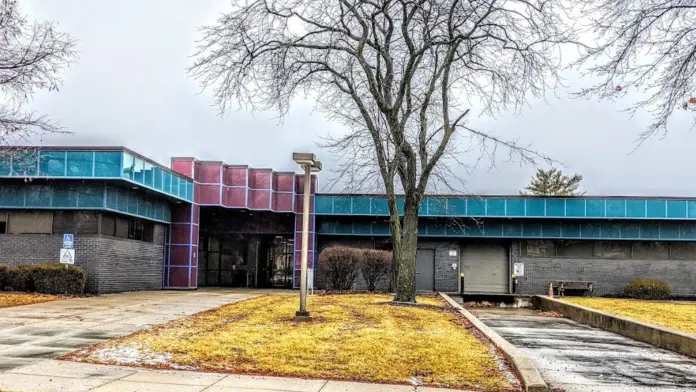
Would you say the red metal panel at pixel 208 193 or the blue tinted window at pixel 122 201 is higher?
the red metal panel at pixel 208 193

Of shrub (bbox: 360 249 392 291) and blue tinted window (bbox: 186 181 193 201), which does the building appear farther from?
shrub (bbox: 360 249 392 291)

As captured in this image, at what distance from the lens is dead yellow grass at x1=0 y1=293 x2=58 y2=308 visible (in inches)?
726

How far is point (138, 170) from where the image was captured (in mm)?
24344

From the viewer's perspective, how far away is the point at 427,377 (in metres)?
8.63

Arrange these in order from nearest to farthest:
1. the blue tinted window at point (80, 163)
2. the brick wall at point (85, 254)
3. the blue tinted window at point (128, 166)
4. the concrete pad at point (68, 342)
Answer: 1. the concrete pad at point (68, 342)
2. the blue tinted window at point (80, 163)
3. the blue tinted window at point (128, 166)
4. the brick wall at point (85, 254)

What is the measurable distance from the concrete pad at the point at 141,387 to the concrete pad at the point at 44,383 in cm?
16

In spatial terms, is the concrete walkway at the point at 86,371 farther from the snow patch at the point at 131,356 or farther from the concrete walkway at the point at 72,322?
the snow patch at the point at 131,356

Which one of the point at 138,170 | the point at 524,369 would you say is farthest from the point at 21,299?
the point at 524,369

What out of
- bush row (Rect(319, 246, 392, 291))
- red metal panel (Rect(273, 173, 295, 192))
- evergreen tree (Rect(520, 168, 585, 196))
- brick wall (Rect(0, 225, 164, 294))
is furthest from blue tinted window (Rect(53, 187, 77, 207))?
evergreen tree (Rect(520, 168, 585, 196))

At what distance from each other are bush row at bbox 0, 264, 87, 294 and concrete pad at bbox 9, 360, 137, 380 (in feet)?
47.7

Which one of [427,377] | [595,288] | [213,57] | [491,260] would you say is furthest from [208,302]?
[595,288]

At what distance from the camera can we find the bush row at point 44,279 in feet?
73.4

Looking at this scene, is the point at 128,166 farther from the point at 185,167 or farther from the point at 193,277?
the point at 193,277

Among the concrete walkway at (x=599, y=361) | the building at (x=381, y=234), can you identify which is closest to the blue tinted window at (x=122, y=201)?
the building at (x=381, y=234)
